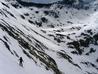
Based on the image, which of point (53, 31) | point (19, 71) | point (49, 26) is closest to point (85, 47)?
point (53, 31)

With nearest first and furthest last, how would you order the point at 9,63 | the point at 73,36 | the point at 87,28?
the point at 9,63, the point at 73,36, the point at 87,28

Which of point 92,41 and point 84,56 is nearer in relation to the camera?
point 84,56

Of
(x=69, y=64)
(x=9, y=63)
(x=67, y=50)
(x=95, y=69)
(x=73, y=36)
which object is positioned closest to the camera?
(x=9, y=63)

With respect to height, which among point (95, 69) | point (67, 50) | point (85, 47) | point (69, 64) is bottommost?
point (69, 64)

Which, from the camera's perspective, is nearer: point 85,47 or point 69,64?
point 69,64

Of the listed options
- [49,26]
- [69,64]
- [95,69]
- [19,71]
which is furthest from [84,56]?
[19,71]

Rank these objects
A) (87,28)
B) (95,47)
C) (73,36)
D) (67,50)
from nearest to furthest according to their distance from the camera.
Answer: (67,50), (95,47), (73,36), (87,28)

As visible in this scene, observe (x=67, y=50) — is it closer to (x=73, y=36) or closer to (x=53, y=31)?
(x=73, y=36)

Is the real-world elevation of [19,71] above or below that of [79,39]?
below

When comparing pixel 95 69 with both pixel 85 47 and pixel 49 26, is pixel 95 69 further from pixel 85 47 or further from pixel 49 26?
pixel 49 26
